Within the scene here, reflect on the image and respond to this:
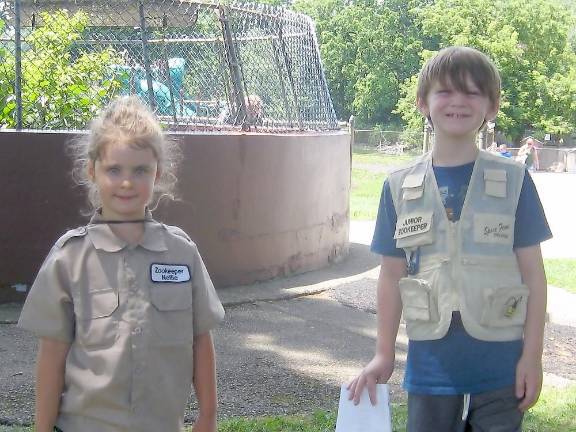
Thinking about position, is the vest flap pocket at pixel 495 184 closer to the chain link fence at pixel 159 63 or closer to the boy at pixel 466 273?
the boy at pixel 466 273

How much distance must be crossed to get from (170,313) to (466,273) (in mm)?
905

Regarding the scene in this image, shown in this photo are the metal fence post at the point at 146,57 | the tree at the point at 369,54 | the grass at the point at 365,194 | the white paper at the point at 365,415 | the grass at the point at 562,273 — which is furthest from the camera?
the tree at the point at 369,54

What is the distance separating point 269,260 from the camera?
8711 mm

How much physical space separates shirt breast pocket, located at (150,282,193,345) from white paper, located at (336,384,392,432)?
1.74ft

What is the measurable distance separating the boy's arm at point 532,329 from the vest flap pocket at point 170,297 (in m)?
1.02

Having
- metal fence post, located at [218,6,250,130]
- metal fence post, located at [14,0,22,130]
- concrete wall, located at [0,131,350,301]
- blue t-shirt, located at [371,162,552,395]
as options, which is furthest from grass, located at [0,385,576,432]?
metal fence post, located at [218,6,250,130]

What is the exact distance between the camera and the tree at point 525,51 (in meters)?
49.0

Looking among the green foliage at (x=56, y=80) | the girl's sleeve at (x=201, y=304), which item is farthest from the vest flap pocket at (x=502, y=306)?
the green foliage at (x=56, y=80)

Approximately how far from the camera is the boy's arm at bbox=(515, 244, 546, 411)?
281 centimetres

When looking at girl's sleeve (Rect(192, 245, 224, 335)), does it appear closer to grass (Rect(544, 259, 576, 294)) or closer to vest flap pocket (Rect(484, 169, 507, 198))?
vest flap pocket (Rect(484, 169, 507, 198))

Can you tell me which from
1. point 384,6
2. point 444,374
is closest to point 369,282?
point 444,374

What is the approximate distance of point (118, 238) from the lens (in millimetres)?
2582

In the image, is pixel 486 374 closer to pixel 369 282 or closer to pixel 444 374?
pixel 444 374

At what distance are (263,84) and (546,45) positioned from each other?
4454 centimetres
